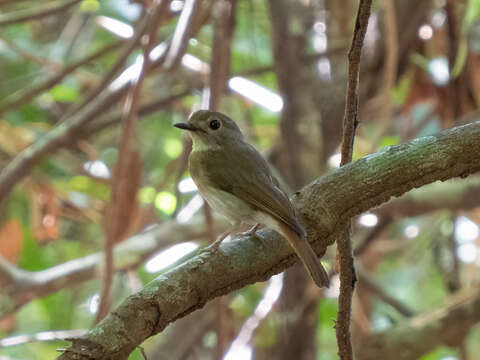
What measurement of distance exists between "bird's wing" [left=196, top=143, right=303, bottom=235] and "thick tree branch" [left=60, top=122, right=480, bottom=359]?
1.07ft

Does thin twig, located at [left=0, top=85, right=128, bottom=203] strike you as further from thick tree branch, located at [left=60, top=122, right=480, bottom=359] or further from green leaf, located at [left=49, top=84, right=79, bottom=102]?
thick tree branch, located at [left=60, top=122, right=480, bottom=359]

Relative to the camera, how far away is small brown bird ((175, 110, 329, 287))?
269 cm

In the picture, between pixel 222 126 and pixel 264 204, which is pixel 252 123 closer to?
pixel 222 126

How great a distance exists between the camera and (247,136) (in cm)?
515

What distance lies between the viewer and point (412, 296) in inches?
260

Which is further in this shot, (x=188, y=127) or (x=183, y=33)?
(x=183, y=33)

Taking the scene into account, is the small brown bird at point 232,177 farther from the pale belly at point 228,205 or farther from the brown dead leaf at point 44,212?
the brown dead leaf at point 44,212

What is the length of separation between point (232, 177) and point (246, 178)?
0.07 meters

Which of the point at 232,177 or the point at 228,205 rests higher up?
the point at 232,177

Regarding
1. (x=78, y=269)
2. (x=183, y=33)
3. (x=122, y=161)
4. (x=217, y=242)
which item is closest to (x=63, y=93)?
(x=78, y=269)

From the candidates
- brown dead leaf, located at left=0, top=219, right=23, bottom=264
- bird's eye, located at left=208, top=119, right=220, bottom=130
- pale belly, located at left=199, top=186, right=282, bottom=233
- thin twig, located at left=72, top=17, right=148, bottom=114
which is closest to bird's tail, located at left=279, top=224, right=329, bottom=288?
pale belly, located at left=199, top=186, right=282, bottom=233

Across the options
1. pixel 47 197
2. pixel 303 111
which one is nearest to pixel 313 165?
pixel 303 111

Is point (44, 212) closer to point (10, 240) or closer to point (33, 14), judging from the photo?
point (10, 240)

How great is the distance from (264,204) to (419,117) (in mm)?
3196
